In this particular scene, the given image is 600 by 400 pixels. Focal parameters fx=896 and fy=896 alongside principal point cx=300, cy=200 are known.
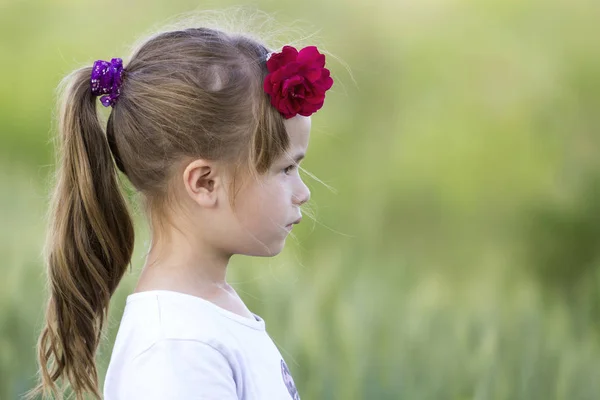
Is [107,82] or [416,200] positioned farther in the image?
[416,200]

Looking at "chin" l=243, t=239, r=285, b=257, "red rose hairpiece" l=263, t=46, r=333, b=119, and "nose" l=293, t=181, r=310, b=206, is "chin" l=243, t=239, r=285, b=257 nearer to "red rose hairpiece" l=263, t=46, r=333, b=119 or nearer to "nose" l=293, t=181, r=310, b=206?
"nose" l=293, t=181, r=310, b=206

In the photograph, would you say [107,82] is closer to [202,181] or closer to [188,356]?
→ [202,181]

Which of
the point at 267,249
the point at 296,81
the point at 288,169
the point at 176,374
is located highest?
the point at 296,81

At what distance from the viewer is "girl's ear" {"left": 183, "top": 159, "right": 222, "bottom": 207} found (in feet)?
4.22

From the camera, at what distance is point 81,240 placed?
1.39 m

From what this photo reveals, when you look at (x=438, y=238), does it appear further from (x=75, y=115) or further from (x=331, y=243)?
(x=75, y=115)

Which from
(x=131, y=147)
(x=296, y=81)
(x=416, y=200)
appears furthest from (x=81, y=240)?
(x=416, y=200)

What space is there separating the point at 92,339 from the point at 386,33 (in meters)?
1.90

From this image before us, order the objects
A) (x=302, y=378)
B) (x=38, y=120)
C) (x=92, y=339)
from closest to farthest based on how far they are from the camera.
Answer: (x=92, y=339) < (x=302, y=378) < (x=38, y=120)

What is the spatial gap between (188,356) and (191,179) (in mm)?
265

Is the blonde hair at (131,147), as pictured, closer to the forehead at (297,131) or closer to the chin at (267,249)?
the forehead at (297,131)

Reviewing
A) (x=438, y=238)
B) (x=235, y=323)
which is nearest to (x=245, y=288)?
(x=438, y=238)

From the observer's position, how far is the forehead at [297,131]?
4.32 feet

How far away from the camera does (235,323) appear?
1.29 m
